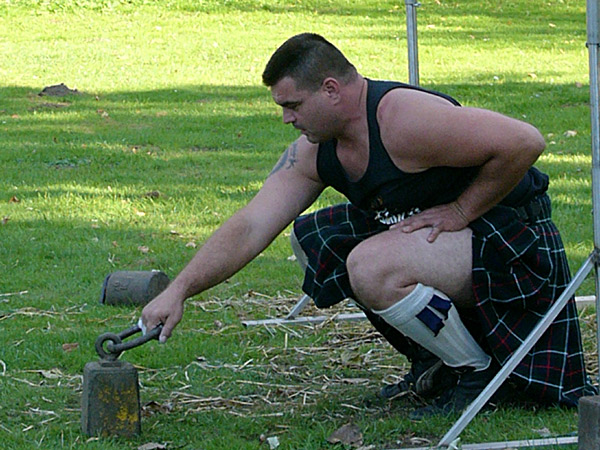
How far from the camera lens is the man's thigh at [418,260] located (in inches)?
143

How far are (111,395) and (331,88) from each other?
1.23m

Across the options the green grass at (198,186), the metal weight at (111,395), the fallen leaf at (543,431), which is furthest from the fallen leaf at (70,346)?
the fallen leaf at (543,431)

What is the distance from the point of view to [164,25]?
18188mm

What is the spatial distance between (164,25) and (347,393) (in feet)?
47.9

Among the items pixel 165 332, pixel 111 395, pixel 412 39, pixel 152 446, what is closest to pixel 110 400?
pixel 111 395

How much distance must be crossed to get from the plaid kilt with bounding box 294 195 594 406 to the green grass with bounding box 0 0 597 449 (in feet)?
0.49

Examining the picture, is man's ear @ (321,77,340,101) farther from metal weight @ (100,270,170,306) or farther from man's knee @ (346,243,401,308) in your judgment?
metal weight @ (100,270,170,306)

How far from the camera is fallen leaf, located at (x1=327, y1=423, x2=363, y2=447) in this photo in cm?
369

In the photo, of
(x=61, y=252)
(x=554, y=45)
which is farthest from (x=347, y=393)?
(x=554, y=45)

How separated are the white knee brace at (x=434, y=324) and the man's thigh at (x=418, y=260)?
46 mm

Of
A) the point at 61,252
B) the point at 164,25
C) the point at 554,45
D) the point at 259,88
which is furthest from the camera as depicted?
the point at 164,25

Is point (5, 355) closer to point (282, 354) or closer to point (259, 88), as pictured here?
point (282, 354)

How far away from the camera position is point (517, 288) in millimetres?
3766

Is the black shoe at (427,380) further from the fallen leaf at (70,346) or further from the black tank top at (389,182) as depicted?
the fallen leaf at (70,346)
